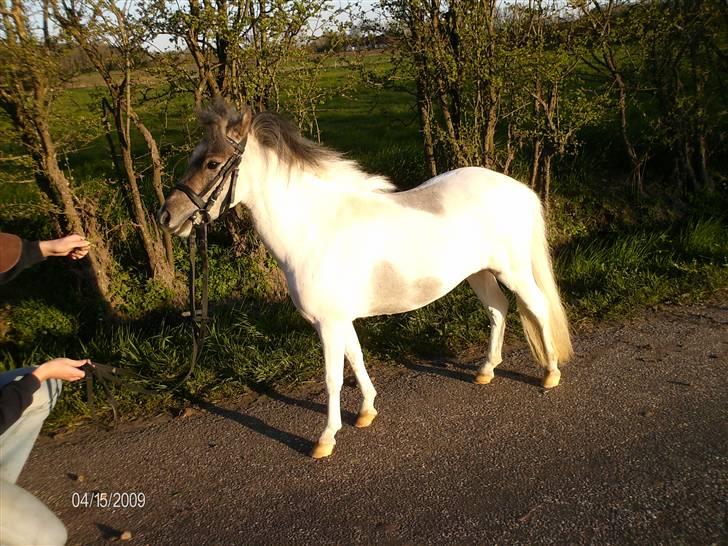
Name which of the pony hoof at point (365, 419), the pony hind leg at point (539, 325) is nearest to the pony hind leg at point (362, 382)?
the pony hoof at point (365, 419)

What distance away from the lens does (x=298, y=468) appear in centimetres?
333

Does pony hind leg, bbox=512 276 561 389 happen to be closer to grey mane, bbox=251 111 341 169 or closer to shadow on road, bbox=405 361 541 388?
shadow on road, bbox=405 361 541 388

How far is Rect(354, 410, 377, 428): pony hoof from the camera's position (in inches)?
147

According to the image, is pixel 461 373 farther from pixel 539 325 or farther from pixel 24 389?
pixel 24 389

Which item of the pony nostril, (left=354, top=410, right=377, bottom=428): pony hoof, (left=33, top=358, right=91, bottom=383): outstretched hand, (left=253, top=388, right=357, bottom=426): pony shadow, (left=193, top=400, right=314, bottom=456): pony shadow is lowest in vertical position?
(left=253, top=388, right=357, bottom=426): pony shadow

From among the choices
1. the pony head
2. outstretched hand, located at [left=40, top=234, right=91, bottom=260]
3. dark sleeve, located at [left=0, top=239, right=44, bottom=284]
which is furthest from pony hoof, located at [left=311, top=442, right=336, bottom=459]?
dark sleeve, located at [left=0, top=239, right=44, bottom=284]

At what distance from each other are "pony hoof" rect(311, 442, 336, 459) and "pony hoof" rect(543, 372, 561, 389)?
1.60m

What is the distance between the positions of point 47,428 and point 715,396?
4.38 meters

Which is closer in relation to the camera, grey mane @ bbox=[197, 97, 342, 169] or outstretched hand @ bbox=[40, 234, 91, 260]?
outstretched hand @ bbox=[40, 234, 91, 260]

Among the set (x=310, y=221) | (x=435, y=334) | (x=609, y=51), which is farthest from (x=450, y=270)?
(x=609, y=51)

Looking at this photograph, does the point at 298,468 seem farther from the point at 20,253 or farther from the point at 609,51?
the point at 609,51

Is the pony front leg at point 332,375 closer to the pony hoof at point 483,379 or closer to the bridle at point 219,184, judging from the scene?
the bridle at point 219,184

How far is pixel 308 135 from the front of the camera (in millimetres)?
7547

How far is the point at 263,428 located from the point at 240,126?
1.92 meters
